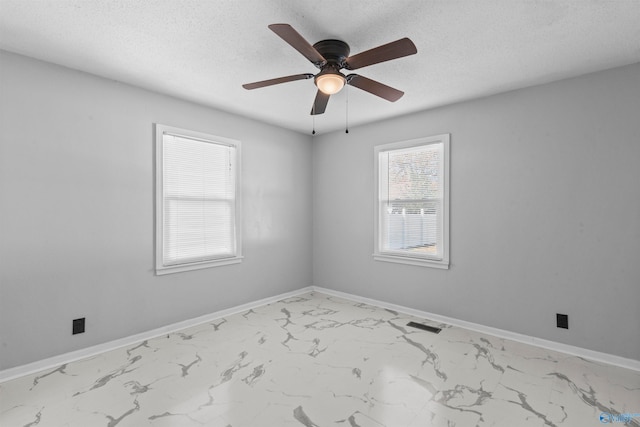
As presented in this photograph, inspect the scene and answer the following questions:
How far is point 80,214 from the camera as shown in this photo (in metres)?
2.78

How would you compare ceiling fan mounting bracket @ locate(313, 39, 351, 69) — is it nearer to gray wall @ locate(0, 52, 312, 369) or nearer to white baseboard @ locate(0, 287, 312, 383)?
gray wall @ locate(0, 52, 312, 369)

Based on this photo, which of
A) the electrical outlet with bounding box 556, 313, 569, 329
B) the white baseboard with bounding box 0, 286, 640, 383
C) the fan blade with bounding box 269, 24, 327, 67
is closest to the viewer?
the fan blade with bounding box 269, 24, 327, 67

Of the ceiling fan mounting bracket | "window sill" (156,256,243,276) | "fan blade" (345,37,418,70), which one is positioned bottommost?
"window sill" (156,256,243,276)

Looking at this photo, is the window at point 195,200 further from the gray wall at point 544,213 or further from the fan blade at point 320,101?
the gray wall at point 544,213

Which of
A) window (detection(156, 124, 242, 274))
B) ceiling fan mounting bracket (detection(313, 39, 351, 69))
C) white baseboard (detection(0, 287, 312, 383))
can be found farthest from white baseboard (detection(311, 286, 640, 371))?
ceiling fan mounting bracket (detection(313, 39, 351, 69))

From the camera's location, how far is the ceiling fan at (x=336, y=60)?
71.5 inches

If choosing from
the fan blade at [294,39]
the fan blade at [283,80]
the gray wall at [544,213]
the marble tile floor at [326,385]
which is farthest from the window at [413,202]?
the fan blade at [294,39]

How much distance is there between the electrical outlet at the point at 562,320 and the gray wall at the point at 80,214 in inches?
139

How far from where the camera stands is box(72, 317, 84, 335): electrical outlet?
8.96 feet

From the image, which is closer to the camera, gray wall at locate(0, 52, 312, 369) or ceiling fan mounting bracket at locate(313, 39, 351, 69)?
ceiling fan mounting bracket at locate(313, 39, 351, 69)

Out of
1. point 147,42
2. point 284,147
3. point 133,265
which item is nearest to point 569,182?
point 284,147

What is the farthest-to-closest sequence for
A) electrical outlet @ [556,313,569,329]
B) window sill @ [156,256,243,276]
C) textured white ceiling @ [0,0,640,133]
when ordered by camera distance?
window sill @ [156,256,243,276] → electrical outlet @ [556,313,569,329] → textured white ceiling @ [0,0,640,133]

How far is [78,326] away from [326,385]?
2230 mm

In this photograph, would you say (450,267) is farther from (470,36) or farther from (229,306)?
(229,306)
